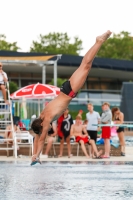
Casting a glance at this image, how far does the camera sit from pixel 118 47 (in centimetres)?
9262

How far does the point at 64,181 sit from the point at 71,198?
2966 mm

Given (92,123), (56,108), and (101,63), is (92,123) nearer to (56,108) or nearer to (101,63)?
(56,108)

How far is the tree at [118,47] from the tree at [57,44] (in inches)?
163

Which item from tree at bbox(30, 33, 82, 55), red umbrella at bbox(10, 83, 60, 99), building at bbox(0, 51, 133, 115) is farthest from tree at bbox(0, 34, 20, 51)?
red umbrella at bbox(10, 83, 60, 99)

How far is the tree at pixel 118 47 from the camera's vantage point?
91.7m

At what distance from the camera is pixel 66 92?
11258 mm

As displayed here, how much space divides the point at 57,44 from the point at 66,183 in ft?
261

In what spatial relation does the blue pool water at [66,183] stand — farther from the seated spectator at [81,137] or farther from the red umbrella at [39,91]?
the red umbrella at [39,91]

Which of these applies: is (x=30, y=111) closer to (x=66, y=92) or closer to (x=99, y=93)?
(x=66, y=92)

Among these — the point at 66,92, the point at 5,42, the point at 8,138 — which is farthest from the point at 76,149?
the point at 5,42

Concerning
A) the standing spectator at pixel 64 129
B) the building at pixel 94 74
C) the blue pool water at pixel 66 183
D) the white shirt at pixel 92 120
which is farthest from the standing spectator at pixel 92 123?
the building at pixel 94 74

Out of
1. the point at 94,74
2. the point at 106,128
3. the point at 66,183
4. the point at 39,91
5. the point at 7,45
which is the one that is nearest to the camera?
the point at 66,183

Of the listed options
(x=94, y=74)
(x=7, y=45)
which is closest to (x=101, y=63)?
(x=94, y=74)

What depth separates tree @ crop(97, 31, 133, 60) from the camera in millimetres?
91688
